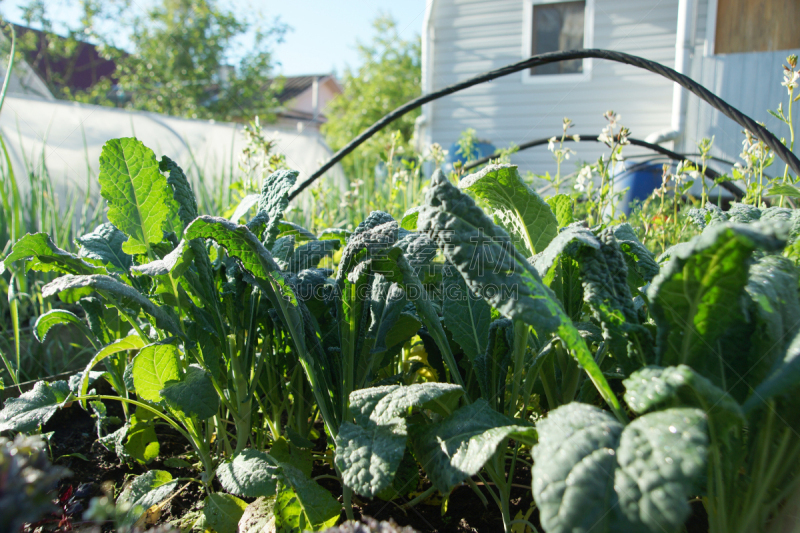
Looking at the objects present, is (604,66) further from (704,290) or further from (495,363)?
(704,290)

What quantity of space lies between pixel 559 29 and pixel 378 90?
6.30 meters

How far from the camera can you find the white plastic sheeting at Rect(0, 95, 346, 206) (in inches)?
123

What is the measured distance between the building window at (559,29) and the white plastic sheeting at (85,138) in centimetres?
403

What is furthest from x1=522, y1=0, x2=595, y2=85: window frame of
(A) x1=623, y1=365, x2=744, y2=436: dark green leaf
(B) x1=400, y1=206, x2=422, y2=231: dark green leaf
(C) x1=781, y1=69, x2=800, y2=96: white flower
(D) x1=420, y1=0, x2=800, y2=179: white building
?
(A) x1=623, y1=365, x2=744, y2=436: dark green leaf

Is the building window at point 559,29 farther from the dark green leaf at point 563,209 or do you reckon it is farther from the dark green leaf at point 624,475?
the dark green leaf at point 624,475

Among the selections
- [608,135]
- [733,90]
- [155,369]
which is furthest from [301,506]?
[733,90]

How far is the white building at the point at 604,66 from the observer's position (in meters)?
5.24

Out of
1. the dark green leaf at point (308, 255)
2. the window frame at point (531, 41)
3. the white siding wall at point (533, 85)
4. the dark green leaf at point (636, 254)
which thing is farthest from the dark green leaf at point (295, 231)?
the window frame at point (531, 41)

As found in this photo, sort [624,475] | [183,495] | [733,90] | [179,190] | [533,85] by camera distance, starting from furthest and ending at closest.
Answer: [533,85] → [733,90] → [179,190] → [183,495] → [624,475]

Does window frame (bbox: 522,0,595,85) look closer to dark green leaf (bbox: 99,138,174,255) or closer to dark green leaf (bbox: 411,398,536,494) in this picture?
dark green leaf (bbox: 99,138,174,255)

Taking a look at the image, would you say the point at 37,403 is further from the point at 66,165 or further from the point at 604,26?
the point at 604,26

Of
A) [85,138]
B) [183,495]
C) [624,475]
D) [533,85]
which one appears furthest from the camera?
[533,85]

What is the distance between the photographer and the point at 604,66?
6.61 m

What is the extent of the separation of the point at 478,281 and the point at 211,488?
73 centimetres
